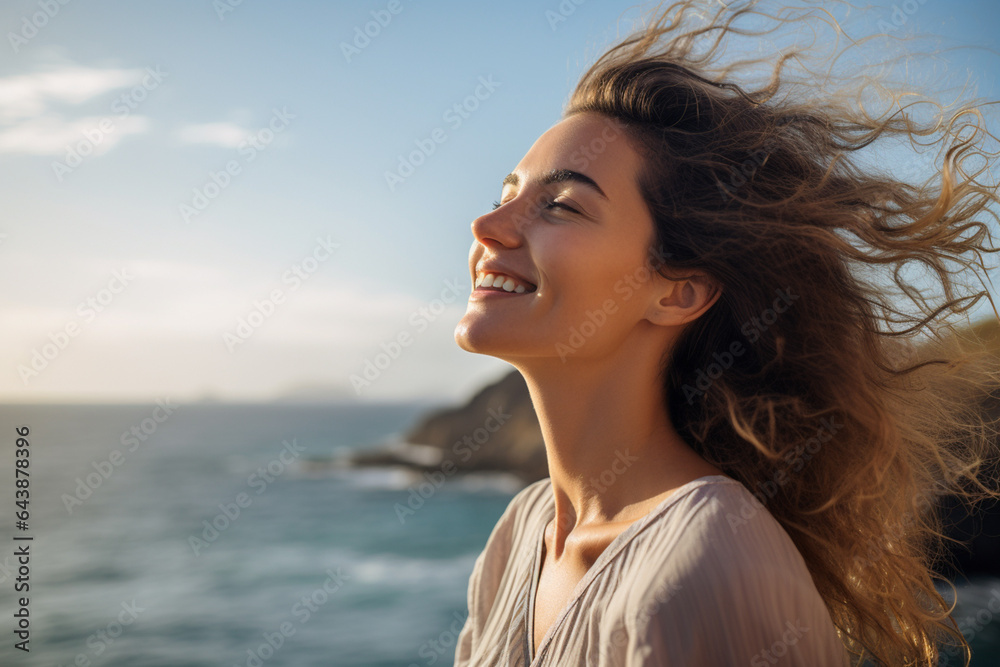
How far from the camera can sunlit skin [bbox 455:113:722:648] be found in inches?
71.4

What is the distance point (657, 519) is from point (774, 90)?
51.7 inches

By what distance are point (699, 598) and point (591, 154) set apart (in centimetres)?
119

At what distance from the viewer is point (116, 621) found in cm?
1883

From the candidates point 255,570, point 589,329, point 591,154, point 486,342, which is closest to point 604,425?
point 589,329

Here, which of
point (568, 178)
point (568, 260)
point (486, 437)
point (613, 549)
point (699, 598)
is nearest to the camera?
point (699, 598)

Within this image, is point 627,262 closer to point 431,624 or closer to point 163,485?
point 431,624

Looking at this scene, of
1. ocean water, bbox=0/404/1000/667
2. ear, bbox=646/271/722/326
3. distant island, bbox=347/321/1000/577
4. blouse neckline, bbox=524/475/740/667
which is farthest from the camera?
distant island, bbox=347/321/1000/577

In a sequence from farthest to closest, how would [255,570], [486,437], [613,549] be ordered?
1. [255,570]
2. [486,437]
3. [613,549]

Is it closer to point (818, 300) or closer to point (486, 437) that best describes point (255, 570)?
point (486, 437)

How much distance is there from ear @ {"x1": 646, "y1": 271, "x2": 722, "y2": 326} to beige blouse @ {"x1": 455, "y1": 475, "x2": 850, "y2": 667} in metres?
0.49

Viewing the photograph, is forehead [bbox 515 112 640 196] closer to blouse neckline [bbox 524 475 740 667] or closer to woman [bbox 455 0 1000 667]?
woman [bbox 455 0 1000 667]

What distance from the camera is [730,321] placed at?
6.56 ft

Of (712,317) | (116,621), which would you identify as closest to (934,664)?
(712,317)

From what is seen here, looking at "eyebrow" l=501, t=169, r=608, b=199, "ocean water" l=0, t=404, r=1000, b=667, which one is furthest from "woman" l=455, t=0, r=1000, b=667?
"ocean water" l=0, t=404, r=1000, b=667
